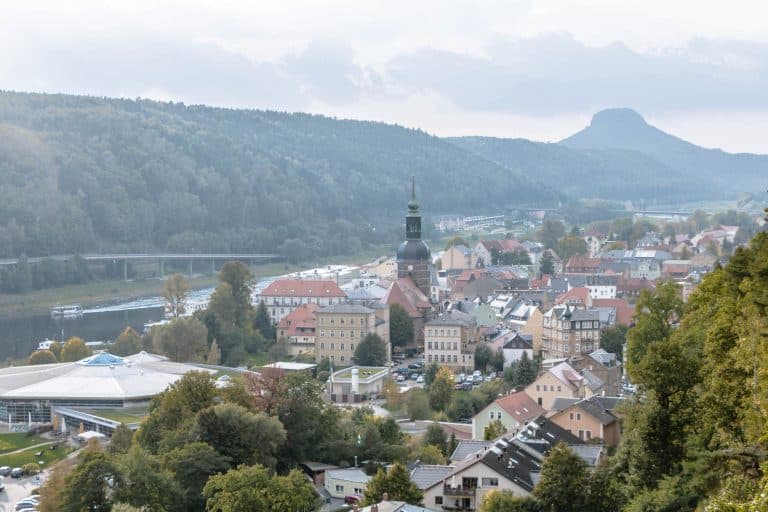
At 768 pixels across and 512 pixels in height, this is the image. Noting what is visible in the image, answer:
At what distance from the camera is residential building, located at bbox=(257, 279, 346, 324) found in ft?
282

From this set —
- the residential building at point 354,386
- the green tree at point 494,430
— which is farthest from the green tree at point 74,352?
the green tree at point 494,430

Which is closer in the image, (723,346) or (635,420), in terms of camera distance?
(723,346)

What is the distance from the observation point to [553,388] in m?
51.8

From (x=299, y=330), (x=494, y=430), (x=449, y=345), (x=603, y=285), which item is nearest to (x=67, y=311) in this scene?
(x=299, y=330)

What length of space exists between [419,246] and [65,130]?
4737 inches

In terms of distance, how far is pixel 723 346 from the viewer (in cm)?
2866

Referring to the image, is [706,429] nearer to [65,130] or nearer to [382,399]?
[382,399]

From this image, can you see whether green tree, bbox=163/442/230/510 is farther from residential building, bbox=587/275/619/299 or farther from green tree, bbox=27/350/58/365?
residential building, bbox=587/275/619/299

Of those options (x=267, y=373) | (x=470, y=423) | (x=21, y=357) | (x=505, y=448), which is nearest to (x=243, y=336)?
(x=21, y=357)

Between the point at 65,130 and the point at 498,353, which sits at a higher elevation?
the point at 65,130

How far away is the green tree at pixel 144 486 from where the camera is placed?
119 feet

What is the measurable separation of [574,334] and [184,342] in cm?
2015

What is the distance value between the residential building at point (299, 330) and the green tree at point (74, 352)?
11273 millimetres

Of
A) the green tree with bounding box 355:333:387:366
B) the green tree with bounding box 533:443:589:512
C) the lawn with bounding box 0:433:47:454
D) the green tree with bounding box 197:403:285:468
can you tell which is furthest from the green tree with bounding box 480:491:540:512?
the green tree with bounding box 355:333:387:366
